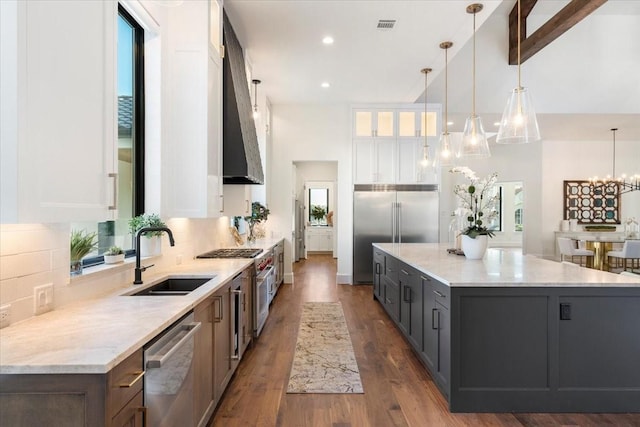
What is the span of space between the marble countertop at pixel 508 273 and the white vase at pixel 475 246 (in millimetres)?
78

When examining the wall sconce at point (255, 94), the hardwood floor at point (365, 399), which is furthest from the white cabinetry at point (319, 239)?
the hardwood floor at point (365, 399)

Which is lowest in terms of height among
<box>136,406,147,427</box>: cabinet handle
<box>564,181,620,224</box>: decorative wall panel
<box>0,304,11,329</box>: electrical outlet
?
<box>136,406,147,427</box>: cabinet handle

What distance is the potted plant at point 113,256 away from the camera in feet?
7.29

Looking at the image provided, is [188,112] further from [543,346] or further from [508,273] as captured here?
[543,346]

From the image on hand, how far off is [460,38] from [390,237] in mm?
3619

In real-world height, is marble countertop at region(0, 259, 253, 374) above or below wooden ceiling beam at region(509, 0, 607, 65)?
below

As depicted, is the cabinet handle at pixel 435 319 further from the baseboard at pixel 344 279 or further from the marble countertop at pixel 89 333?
the baseboard at pixel 344 279

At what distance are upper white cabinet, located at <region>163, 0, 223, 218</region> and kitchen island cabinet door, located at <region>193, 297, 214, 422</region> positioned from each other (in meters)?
1.09

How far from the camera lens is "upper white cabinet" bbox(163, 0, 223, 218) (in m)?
2.92

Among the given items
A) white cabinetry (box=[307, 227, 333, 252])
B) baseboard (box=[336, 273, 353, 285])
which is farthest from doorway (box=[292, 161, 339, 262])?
baseboard (box=[336, 273, 353, 285])

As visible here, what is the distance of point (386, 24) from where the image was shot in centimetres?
394

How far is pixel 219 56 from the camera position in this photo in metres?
3.26

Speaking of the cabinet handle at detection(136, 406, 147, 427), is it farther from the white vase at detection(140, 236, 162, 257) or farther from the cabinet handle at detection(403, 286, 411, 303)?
the cabinet handle at detection(403, 286, 411, 303)

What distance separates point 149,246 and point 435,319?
2203 millimetres
